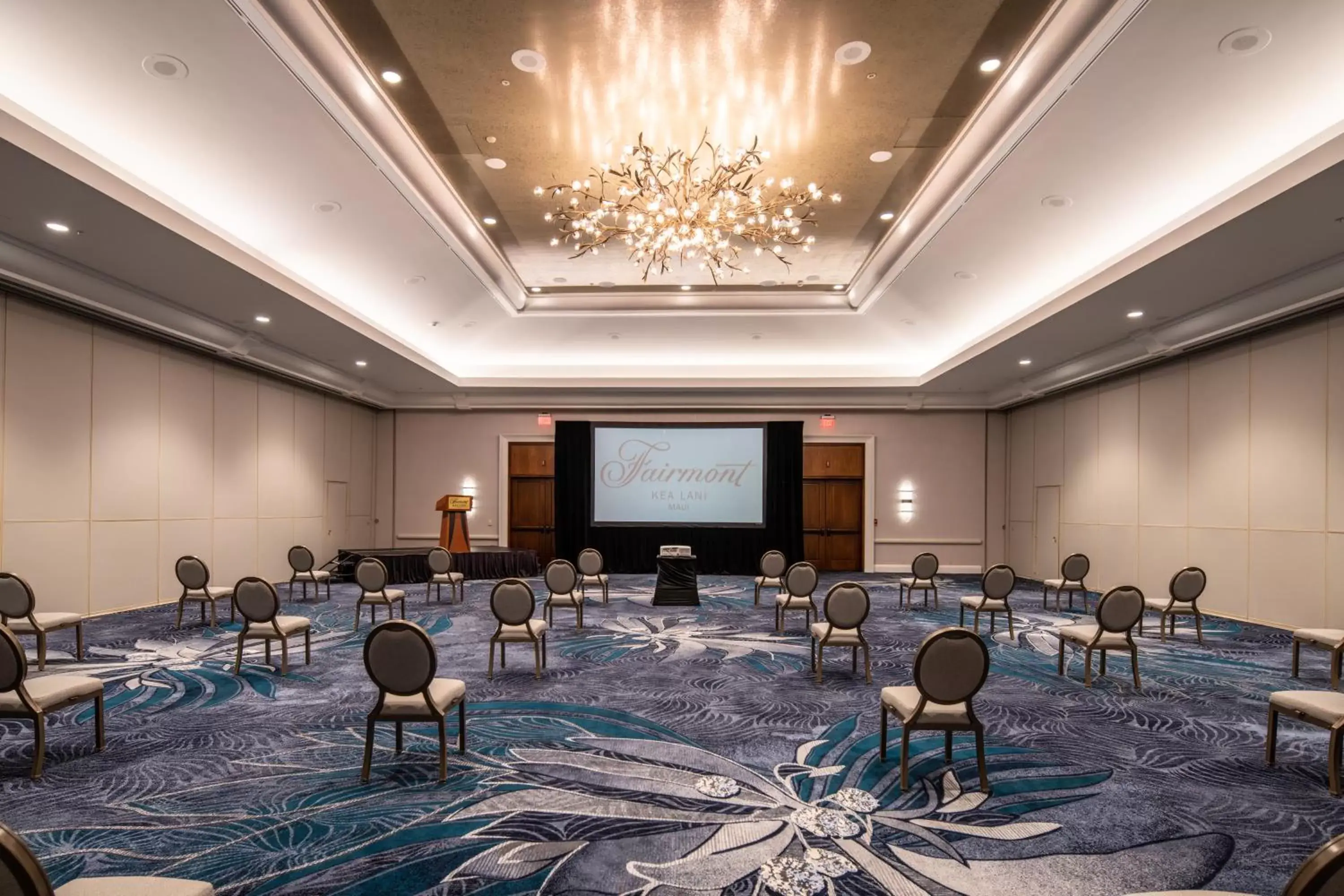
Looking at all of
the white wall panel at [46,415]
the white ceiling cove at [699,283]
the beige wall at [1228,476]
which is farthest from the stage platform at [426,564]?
the beige wall at [1228,476]

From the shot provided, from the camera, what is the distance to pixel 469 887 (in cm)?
288

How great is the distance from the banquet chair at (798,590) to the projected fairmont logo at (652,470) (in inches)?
290

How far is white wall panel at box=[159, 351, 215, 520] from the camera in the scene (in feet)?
33.0

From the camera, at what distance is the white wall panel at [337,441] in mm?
14539

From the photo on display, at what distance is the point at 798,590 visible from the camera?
8242 millimetres

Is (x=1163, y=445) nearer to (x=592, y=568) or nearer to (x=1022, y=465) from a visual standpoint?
(x=1022, y=465)

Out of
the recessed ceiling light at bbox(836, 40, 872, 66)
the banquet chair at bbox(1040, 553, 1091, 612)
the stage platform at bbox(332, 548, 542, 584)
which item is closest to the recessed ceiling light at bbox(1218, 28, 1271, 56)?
the recessed ceiling light at bbox(836, 40, 872, 66)

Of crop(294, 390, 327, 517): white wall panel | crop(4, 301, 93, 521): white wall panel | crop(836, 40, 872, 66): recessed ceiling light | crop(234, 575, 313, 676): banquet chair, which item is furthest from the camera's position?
crop(294, 390, 327, 517): white wall panel

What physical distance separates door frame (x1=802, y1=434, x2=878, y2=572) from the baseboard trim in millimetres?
195

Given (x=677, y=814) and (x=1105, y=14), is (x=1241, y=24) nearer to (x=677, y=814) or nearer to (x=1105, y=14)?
(x=1105, y=14)

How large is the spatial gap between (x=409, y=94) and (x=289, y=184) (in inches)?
71.2

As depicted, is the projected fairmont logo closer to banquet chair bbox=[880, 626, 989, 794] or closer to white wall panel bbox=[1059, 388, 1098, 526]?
white wall panel bbox=[1059, 388, 1098, 526]

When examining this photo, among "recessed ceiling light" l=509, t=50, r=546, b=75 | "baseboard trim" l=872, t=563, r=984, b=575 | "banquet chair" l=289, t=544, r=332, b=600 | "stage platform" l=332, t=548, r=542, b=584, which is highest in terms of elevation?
"recessed ceiling light" l=509, t=50, r=546, b=75

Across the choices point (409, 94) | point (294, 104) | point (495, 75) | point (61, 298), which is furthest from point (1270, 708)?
point (61, 298)
